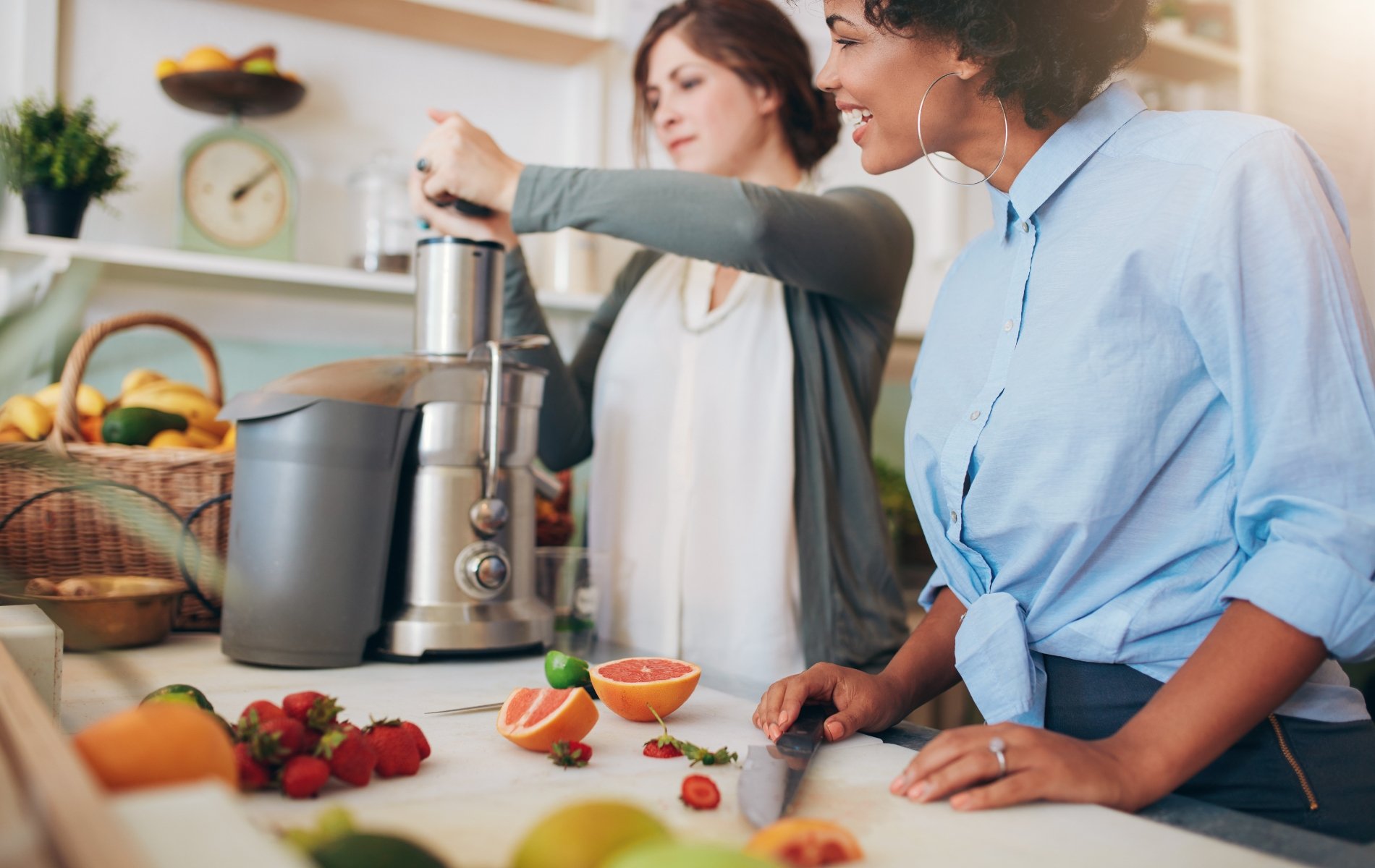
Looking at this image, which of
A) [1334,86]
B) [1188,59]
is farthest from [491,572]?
[1334,86]

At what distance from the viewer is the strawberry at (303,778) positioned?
2.10 ft

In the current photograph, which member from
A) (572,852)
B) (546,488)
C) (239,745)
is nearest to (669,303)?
(546,488)

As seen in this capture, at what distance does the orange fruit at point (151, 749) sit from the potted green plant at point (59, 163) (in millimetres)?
1518

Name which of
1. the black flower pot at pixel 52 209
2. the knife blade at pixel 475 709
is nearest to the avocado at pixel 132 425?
the black flower pot at pixel 52 209

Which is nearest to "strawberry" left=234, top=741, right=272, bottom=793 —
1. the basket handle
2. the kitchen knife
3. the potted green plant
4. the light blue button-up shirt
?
the kitchen knife

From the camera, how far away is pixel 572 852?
0.44m

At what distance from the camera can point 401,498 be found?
3.87ft

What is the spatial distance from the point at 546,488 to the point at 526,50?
1.30 m

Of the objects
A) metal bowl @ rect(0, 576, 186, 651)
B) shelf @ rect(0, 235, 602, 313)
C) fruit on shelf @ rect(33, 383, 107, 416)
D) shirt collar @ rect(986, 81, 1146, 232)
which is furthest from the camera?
shelf @ rect(0, 235, 602, 313)

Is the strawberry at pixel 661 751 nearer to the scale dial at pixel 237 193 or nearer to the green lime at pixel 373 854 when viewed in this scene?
the green lime at pixel 373 854

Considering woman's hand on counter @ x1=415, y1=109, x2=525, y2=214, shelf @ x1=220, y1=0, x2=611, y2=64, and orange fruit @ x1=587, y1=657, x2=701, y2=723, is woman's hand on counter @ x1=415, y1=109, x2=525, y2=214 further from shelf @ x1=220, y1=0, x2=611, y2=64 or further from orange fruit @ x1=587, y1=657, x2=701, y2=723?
shelf @ x1=220, y1=0, x2=611, y2=64

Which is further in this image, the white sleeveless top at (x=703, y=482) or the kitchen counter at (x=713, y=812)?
the white sleeveless top at (x=703, y=482)

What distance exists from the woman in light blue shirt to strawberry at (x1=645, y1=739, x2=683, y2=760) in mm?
91

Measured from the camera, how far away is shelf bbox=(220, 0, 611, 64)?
6.69ft
